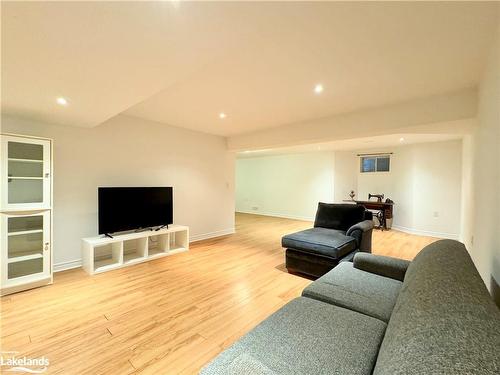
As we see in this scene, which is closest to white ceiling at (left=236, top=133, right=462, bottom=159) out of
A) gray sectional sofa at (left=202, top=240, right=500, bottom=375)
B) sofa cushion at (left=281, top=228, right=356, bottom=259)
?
sofa cushion at (left=281, top=228, right=356, bottom=259)

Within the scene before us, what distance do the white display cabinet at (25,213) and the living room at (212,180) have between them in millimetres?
16

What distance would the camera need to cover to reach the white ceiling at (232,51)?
4.23 feet

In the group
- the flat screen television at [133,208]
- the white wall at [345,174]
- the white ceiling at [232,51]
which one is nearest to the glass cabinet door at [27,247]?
the flat screen television at [133,208]

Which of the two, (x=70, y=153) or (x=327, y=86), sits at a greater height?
(x=327, y=86)

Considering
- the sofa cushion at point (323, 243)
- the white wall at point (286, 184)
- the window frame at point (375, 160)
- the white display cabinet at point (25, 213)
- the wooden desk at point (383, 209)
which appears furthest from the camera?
the white wall at point (286, 184)

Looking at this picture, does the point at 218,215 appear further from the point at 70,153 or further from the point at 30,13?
the point at 30,13

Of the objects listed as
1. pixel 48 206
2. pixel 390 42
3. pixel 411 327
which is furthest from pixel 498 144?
pixel 48 206

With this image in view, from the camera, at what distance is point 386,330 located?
1133 mm

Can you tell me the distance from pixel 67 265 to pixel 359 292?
3.82m

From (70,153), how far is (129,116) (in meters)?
1.06

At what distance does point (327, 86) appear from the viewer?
2.56 m

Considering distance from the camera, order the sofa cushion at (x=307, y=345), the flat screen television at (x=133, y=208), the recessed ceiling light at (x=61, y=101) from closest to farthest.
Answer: the sofa cushion at (x=307, y=345), the recessed ceiling light at (x=61, y=101), the flat screen television at (x=133, y=208)

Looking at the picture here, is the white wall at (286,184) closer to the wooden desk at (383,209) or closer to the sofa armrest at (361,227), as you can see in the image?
the wooden desk at (383,209)

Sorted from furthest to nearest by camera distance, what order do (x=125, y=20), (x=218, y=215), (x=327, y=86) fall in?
(x=218, y=215), (x=327, y=86), (x=125, y=20)
